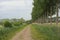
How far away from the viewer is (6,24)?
5809 centimetres

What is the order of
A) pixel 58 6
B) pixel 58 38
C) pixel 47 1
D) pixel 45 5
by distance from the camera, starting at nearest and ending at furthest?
1. pixel 58 38
2. pixel 58 6
3. pixel 47 1
4. pixel 45 5

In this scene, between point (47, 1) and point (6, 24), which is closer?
point (47, 1)

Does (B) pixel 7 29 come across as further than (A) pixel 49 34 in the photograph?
Yes

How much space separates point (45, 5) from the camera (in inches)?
1442

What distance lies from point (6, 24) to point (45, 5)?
23.9 m

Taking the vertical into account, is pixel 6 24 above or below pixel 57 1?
below

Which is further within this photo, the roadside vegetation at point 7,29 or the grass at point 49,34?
the roadside vegetation at point 7,29

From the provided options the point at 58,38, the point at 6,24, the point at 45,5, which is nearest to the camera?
the point at 58,38

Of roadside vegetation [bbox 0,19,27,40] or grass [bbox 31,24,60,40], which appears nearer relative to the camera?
grass [bbox 31,24,60,40]

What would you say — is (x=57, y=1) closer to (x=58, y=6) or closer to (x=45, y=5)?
(x=58, y=6)

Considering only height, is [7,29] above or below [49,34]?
below

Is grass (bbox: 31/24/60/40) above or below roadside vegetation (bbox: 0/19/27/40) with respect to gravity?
above

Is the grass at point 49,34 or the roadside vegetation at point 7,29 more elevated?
the grass at point 49,34

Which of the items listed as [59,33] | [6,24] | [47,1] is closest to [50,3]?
[47,1]
